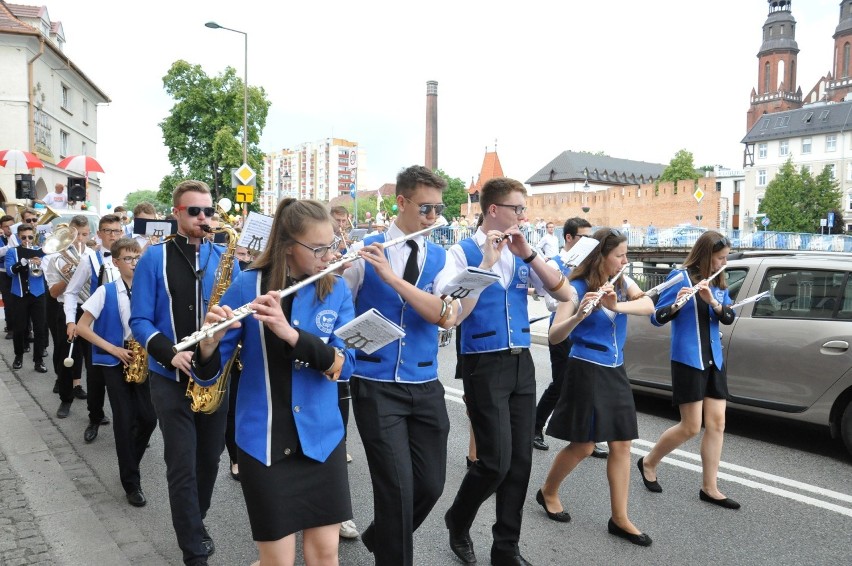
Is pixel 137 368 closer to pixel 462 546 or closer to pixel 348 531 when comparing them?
pixel 348 531

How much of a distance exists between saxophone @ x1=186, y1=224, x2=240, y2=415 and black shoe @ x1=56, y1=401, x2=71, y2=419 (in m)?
4.38

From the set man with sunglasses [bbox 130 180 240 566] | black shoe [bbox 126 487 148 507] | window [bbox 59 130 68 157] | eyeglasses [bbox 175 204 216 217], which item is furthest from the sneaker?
window [bbox 59 130 68 157]

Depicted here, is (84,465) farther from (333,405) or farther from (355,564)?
(333,405)

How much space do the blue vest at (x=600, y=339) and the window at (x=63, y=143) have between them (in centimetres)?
3901

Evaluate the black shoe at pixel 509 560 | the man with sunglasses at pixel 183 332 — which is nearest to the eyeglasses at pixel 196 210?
the man with sunglasses at pixel 183 332

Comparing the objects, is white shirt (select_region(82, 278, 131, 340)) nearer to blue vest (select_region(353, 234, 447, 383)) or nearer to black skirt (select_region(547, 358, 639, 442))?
blue vest (select_region(353, 234, 447, 383))

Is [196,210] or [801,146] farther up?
[801,146]

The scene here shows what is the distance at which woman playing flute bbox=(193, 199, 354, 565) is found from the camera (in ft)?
8.75

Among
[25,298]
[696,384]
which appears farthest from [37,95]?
[696,384]

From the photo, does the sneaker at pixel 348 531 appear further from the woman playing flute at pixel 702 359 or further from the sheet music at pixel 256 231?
the woman playing flute at pixel 702 359

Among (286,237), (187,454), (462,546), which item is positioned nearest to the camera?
(286,237)

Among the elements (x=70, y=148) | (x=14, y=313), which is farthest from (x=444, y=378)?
(x=70, y=148)

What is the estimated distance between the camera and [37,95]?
33.8 meters

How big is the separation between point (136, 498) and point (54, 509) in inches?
19.6
